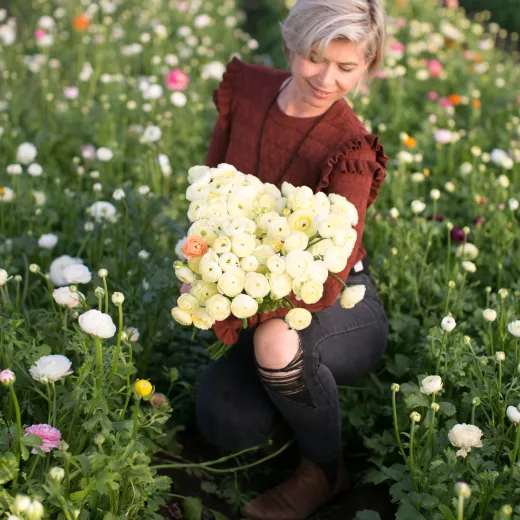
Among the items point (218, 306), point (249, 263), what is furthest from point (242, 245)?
point (218, 306)

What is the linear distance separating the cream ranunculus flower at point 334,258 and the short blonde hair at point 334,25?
0.60 metres

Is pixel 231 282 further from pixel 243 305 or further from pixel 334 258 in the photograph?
pixel 334 258

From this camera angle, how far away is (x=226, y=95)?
2416 mm

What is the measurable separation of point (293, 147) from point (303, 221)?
573 mm

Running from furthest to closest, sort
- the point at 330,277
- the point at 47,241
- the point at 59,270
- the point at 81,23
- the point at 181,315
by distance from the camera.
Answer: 1. the point at 81,23
2. the point at 47,241
3. the point at 59,270
4. the point at 330,277
5. the point at 181,315

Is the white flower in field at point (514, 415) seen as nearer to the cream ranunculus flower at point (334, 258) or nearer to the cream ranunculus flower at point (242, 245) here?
the cream ranunculus flower at point (334, 258)

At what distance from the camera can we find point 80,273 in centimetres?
218

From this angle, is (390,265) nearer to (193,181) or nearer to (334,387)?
(334,387)

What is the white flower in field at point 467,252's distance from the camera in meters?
2.82

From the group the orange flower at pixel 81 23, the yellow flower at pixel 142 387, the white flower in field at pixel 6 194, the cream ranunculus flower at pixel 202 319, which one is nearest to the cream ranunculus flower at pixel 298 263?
the cream ranunculus flower at pixel 202 319

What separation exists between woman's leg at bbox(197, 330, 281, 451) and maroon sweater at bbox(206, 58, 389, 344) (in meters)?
0.42

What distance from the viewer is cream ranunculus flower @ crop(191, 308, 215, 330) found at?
1735 millimetres

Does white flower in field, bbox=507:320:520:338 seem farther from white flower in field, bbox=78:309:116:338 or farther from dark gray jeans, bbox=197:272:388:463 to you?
white flower in field, bbox=78:309:116:338

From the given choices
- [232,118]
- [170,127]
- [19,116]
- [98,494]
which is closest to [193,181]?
[232,118]
